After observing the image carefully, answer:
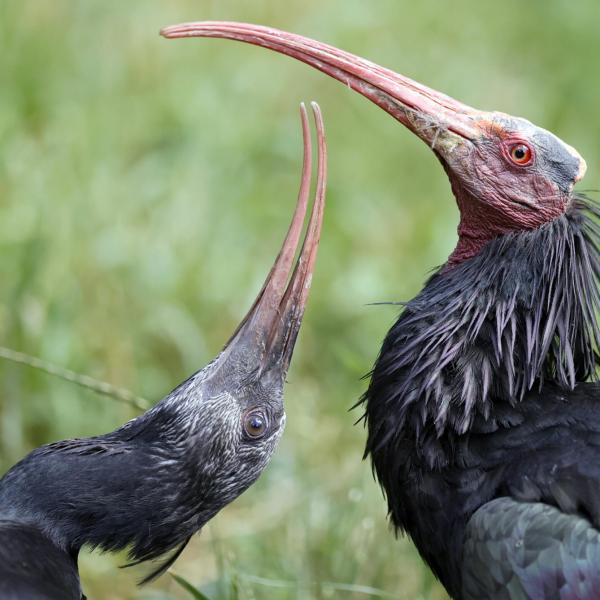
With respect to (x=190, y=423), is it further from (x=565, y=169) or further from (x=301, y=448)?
(x=301, y=448)

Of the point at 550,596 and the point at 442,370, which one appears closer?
the point at 550,596

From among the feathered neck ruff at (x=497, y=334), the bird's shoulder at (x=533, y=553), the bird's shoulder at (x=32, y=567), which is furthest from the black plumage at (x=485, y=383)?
the bird's shoulder at (x=32, y=567)

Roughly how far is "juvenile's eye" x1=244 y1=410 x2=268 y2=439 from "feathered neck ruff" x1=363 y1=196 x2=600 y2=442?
0.39 metres

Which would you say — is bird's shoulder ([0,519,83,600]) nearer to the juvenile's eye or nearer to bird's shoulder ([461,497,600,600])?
the juvenile's eye

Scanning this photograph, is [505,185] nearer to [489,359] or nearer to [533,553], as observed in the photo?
[489,359]

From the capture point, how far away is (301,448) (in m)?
5.91

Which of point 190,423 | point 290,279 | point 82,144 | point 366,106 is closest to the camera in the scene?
point 190,423

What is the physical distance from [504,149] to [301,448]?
2356mm

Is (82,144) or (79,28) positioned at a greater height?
(79,28)

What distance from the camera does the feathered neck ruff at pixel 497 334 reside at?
3.84m

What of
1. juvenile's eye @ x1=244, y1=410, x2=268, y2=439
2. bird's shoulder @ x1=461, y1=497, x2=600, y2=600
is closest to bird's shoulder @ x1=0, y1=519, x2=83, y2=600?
juvenile's eye @ x1=244, y1=410, x2=268, y2=439

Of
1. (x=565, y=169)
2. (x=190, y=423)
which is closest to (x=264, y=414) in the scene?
(x=190, y=423)

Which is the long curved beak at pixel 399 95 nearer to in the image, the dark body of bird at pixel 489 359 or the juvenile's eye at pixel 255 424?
the dark body of bird at pixel 489 359

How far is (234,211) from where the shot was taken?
7.14m
